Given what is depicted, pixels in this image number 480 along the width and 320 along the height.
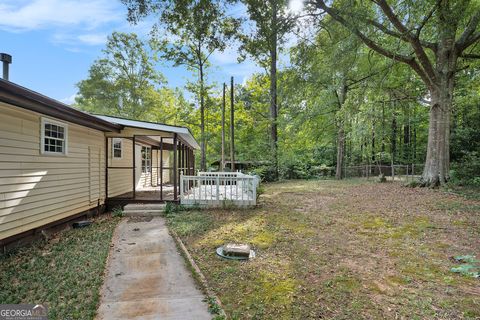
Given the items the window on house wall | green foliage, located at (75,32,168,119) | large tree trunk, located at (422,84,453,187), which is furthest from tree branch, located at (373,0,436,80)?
green foliage, located at (75,32,168,119)

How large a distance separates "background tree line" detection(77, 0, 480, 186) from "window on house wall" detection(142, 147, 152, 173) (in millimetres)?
5601

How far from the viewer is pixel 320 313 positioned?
110 inches

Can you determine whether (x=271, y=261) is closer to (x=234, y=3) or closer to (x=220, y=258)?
(x=220, y=258)

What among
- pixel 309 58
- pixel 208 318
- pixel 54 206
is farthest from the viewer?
pixel 309 58

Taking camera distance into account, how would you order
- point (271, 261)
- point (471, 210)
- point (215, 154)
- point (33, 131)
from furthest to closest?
point (215, 154), point (471, 210), point (33, 131), point (271, 261)

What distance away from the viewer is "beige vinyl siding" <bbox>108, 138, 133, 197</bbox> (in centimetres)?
912

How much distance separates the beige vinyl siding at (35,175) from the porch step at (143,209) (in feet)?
3.57

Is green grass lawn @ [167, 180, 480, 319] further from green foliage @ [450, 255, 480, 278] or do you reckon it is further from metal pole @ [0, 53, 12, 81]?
metal pole @ [0, 53, 12, 81]

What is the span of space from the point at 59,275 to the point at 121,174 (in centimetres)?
647

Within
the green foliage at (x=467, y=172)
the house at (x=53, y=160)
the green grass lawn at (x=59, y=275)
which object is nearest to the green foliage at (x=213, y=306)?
the green grass lawn at (x=59, y=275)

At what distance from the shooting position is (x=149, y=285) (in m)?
3.55

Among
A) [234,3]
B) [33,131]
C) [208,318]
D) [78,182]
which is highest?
[234,3]

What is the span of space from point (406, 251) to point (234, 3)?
646 cm

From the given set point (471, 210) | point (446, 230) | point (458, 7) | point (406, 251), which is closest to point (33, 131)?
point (406, 251)
